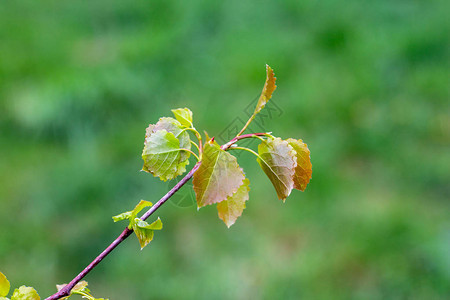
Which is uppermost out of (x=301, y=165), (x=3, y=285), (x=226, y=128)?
(x=226, y=128)

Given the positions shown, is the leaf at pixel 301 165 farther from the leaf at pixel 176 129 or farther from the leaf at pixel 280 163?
the leaf at pixel 176 129

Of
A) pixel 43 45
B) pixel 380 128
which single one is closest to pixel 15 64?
pixel 43 45

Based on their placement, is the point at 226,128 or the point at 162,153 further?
the point at 226,128

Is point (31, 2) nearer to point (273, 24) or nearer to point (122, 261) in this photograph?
point (273, 24)

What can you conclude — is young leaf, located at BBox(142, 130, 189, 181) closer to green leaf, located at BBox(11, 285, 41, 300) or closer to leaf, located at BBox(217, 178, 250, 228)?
leaf, located at BBox(217, 178, 250, 228)

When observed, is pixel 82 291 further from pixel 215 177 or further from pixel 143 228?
pixel 215 177

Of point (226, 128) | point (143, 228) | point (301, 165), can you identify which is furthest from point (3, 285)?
point (226, 128)

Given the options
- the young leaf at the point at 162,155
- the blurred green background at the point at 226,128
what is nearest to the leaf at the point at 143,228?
the young leaf at the point at 162,155

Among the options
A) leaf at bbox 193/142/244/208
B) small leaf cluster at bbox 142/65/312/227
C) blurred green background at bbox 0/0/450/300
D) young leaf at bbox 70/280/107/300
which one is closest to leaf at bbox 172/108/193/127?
small leaf cluster at bbox 142/65/312/227
